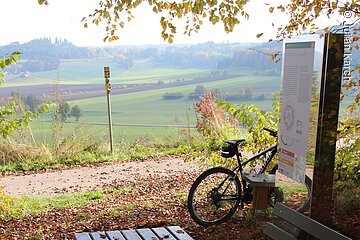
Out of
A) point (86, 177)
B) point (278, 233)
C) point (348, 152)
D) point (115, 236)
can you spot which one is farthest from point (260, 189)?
point (86, 177)

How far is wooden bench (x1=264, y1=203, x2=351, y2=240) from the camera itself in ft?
9.40

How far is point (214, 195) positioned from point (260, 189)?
0.56 m

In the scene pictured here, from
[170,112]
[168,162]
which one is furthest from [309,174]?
[170,112]

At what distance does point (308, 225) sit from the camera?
3.11m

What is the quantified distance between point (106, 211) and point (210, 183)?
1.88 m

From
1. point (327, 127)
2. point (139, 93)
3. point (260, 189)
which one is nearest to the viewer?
point (327, 127)

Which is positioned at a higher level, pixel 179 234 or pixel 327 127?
pixel 327 127

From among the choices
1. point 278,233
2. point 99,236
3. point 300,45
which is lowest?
point 99,236

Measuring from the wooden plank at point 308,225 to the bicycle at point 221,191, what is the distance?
6.83 ft

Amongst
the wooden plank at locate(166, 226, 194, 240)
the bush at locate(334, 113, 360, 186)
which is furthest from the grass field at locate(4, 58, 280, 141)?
the wooden plank at locate(166, 226, 194, 240)

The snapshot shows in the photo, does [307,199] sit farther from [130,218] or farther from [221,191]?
[130,218]

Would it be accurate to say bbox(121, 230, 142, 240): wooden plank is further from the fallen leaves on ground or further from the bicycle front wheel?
the bicycle front wheel

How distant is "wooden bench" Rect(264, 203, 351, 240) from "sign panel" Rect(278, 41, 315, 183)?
351 mm

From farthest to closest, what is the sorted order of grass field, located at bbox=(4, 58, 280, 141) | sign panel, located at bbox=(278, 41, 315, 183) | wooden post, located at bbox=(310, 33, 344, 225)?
grass field, located at bbox=(4, 58, 280, 141) → sign panel, located at bbox=(278, 41, 315, 183) → wooden post, located at bbox=(310, 33, 344, 225)
